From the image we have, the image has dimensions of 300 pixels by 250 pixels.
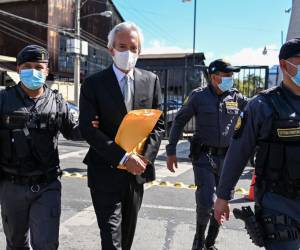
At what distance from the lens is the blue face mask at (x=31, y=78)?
3555 millimetres

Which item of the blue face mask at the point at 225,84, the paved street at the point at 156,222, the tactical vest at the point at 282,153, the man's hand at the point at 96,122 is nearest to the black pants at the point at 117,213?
the man's hand at the point at 96,122

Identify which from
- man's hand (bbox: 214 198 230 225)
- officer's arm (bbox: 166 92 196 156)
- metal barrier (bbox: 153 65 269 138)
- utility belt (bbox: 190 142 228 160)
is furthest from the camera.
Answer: metal barrier (bbox: 153 65 269 138)

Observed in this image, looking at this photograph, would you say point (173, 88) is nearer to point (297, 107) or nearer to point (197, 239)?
point (197, 239)

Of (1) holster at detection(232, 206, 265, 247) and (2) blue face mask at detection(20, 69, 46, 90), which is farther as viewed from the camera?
(2) blue face mask at detection(20, 69, 46, 90)

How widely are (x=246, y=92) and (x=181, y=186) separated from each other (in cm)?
845

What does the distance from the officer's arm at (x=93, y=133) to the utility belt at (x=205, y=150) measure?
1636 mm

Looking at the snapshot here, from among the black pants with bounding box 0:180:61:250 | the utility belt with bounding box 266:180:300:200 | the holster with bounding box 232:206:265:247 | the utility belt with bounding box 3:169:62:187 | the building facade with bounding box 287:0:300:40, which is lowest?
→ the black pants with bounding box 0:180:61:250

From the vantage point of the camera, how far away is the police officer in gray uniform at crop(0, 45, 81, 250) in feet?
11.2

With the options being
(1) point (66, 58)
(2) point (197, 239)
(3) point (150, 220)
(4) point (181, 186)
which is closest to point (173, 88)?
→ (4) point (181, 186)

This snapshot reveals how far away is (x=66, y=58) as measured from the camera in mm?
41188

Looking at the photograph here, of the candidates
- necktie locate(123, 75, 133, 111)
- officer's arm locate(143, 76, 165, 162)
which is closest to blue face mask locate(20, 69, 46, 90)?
necktie locate(123, 75, 133, 111)

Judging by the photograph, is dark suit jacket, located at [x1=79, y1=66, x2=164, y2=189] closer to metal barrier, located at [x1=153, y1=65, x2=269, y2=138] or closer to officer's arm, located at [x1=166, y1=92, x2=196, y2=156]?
officer's arm, located at [x1=166, y1=92, x2=196, y2=156]

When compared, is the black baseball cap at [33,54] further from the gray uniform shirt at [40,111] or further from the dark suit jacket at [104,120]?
the dark suit jacket at [104,120]

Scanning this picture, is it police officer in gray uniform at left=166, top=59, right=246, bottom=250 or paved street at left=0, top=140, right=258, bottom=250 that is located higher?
police officer in gray uniform at left=166, top=59, right=246, bottom=250
